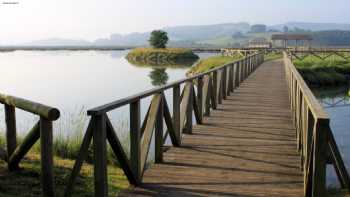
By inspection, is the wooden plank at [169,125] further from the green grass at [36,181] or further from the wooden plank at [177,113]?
the green grass at [36,181]

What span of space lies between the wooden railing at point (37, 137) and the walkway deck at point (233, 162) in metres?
0.88

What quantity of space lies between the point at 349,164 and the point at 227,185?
584 centimetres

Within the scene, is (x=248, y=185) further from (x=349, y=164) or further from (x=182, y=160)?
(x=349, y=164)

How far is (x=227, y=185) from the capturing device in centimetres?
495

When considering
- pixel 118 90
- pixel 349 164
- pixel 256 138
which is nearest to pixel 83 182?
pixel 256 138

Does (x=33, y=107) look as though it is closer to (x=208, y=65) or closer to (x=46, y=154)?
(x=46, y=154)

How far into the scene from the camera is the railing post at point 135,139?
4.69 metres

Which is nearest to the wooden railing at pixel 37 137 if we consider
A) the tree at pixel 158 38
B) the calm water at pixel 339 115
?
the calm water at pixel 339 115

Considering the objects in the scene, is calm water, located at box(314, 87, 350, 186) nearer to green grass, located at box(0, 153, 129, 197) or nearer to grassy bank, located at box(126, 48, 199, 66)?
green grass, located at box(0, 153, 129, 197)

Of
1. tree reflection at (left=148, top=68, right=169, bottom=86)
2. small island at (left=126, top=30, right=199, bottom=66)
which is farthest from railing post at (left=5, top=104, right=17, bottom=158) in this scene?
small island at (left=126, top=30, right=199, bottom=66)

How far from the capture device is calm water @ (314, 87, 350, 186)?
10.6 metres

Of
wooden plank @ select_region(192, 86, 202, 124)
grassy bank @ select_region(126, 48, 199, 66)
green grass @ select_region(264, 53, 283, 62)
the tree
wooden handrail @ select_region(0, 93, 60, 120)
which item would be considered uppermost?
the tree

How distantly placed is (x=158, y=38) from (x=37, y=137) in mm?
72116

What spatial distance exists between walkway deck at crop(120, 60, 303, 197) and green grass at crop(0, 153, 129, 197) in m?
0.45
